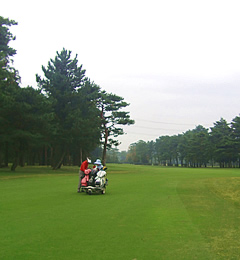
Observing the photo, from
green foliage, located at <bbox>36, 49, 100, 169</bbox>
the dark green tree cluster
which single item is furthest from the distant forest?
green foliage, located at <bbox>36, 49, 100, 169</bbox>

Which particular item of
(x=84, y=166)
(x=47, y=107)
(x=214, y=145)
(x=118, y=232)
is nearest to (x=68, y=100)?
(x=47, y=107)

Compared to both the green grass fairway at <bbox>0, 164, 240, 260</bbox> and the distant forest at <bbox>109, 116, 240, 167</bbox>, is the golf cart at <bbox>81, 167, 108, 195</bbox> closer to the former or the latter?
the green grass fairway at <bbox>0, 164, 240, 260</bbox>

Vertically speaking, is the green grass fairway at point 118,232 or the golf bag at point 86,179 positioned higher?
the golf bag at point 86,179

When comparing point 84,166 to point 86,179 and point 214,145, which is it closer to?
point 86,179

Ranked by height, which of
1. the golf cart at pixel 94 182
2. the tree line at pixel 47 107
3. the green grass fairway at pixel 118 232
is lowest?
the green grass fairway at pixel 118 232

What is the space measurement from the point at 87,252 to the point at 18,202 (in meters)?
7.04

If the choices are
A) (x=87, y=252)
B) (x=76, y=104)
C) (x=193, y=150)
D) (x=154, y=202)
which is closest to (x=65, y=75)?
(x=76, y=104)

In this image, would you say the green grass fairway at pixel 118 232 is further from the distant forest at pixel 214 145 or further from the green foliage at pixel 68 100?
the distant forest at pixel 214 145

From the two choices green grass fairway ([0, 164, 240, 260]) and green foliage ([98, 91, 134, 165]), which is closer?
green grass fairway ([0, 164, 240, 260])

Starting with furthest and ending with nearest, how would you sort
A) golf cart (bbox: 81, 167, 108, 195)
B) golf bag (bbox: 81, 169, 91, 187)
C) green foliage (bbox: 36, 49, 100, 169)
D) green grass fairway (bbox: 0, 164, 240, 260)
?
green foliage (bbox: 36, 49, 100, 169)
golf bag (bbox: 81, 169, 91, 187)
golf cart (bbox: 81, 167, 108, 195)
green grass fairway (bbox: 0, 164, 240, 260)

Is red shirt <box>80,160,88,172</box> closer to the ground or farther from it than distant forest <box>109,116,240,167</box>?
Result: closer to the ground

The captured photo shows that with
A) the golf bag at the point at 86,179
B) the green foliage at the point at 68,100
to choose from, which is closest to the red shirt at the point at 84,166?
the golf bag at the point at 86,179

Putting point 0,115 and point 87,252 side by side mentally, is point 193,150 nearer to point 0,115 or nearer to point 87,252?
point 0,115

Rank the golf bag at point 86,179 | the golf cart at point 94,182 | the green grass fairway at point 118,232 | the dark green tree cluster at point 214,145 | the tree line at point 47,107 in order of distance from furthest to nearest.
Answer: the dark green tree cluster at point 214,145, the tree line at point 47,107, the golf bag at point 86,179, the golf cart at point 94,182, the green grass fairway at point 118,232
